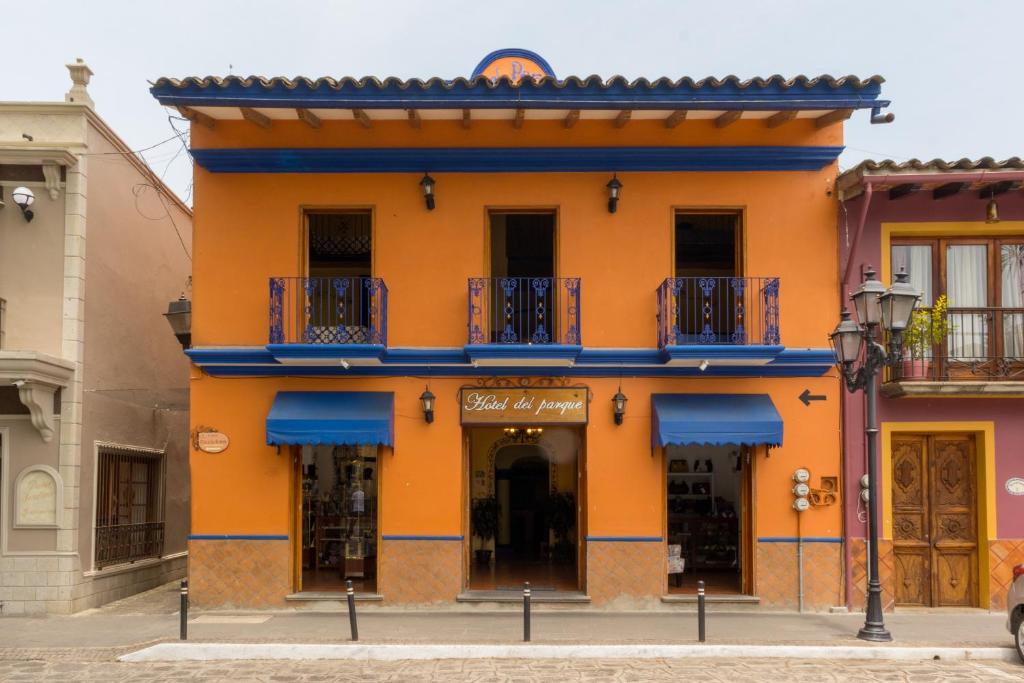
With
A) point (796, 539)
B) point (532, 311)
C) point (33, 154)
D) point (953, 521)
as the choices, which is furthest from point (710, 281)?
point (33, 154)

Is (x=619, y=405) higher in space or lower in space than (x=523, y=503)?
higher

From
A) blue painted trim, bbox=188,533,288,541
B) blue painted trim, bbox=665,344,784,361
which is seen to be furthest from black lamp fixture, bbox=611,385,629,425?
blue painted trim, bbox=188,533,288,541

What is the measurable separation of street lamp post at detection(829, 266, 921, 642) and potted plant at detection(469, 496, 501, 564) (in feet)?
Result: 21.9

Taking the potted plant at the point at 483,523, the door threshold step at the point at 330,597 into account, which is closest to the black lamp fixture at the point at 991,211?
the potted plant at the point at 483,523

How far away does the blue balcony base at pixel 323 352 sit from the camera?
11898 millimetres

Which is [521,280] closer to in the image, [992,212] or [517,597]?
[517,597]

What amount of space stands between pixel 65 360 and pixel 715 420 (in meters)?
9.48

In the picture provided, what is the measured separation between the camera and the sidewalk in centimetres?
1048

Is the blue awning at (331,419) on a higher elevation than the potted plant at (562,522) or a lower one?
higher

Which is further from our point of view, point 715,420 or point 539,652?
point 715,420

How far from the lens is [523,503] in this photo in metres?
16.5

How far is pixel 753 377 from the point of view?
12.6 m

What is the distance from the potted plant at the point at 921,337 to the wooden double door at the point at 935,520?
1.07 meters

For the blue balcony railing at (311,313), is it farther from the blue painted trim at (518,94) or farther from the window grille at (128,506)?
the window grille at (128,506)
